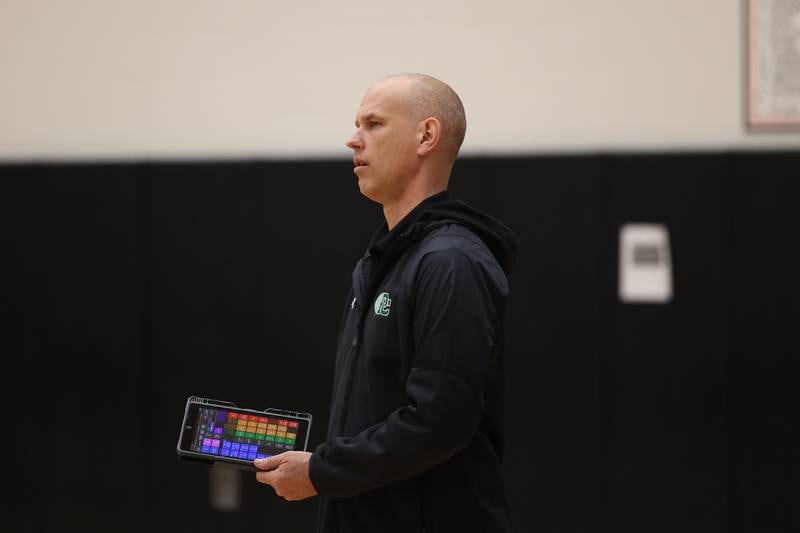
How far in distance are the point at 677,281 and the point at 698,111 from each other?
72cm

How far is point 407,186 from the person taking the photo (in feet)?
6.07

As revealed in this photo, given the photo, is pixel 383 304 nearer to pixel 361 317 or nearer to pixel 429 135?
pixel 361 317

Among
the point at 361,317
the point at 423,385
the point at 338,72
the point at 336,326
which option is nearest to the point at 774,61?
the point at 338,72

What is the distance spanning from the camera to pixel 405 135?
1814mm

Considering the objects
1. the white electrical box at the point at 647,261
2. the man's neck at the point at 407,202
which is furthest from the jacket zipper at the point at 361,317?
the white electrical box at the point at 647,261

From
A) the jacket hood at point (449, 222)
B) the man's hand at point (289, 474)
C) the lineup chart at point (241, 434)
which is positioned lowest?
the man's hand at point (289, 474)

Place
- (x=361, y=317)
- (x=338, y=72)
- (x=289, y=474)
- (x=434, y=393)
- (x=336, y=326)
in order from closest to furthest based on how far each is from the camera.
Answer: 1. (x=434, y=393)
2. (x=289, y=474)
3. (x=361, y=317)
4. (x=336, y=326)
5. (x=338, y=72)

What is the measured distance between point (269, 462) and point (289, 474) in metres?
0.06

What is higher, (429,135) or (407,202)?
(429,135)

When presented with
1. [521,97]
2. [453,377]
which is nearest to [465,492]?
[453,377]

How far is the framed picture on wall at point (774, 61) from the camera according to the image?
145 inches

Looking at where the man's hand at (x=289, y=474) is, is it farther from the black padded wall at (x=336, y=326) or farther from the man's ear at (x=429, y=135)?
the black padded wall at (x=336, y=326)

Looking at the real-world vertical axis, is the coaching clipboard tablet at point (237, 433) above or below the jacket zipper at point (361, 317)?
below

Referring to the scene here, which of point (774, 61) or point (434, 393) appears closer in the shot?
point (434, 393)
